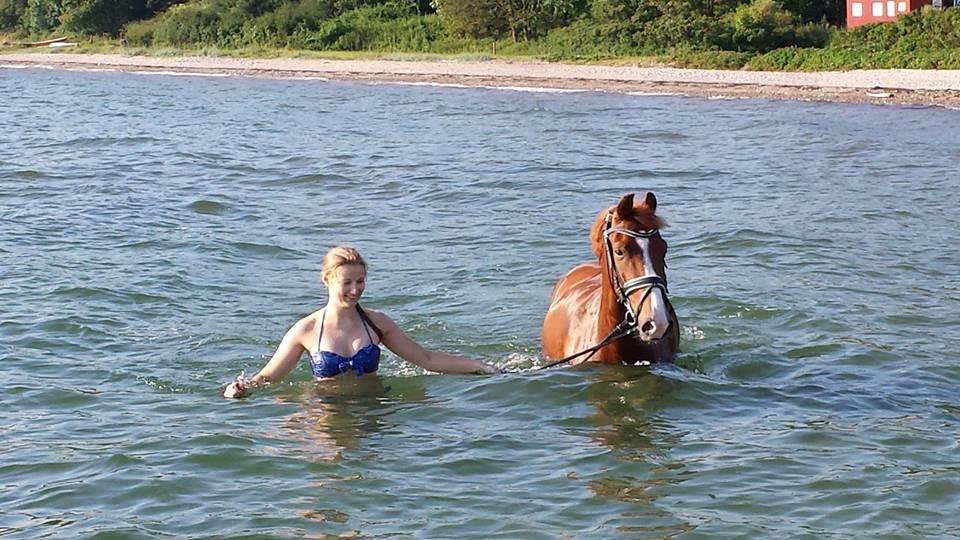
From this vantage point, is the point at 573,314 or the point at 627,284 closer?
the point at 627,284

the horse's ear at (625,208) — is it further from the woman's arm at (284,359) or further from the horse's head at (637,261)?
the woman's arm at (284,359)

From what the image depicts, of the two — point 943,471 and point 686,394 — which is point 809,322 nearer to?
point 686,394

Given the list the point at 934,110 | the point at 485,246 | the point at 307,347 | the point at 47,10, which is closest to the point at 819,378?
the point at 307,347

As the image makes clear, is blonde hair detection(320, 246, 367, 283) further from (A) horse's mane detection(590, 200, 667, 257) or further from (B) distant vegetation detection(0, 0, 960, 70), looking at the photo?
(B) distant vegetation detection(0, 0, 960, 70)

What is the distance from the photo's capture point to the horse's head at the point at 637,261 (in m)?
7.55

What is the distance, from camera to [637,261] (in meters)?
7.69

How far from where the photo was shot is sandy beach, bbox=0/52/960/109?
1416 inches

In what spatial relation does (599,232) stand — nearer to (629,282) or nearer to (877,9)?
(629,282)

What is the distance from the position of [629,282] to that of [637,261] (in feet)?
0.42

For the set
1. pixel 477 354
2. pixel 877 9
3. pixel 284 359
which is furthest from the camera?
pixel 877 9

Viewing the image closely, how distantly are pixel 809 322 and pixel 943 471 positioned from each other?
3910 mm

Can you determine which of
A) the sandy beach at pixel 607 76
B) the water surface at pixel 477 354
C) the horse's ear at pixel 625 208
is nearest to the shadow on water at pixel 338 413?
the water surface at pixel 477 354

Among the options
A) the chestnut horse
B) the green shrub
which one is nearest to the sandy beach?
the green shrub

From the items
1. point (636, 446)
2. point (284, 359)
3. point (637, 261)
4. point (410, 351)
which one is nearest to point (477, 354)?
point (410, 351)
